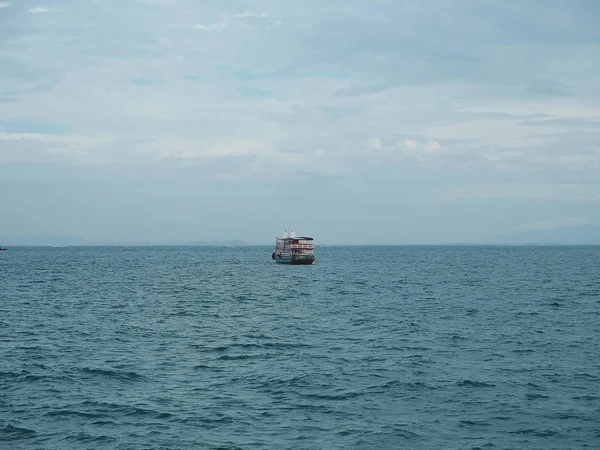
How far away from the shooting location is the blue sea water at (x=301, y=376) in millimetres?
22438

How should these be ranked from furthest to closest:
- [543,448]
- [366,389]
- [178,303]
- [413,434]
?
[178,303]
[366,389]
[413,434]
[543,448]

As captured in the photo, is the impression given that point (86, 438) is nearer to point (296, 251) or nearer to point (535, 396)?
point (535, 396)

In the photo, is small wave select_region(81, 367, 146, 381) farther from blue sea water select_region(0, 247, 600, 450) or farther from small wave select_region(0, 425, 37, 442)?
small wave select_region(0, 425, 37, 442)

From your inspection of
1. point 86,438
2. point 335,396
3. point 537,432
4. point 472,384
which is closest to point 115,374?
point 86,438

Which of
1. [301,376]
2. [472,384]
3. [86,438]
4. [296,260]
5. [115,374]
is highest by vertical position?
[296,260]

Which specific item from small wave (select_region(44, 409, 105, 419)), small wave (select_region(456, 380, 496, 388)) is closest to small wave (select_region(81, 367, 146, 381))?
small wave (select_region(44, 409, 105, 419))

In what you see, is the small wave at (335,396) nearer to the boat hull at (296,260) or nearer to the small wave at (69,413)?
the small wave at (69,413)

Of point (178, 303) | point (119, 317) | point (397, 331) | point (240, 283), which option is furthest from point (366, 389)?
point (240, 283)

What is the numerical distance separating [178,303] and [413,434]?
45.7 m

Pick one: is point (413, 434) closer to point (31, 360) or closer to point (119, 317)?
point (31, 360)

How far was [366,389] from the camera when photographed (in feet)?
Answer: 93.2

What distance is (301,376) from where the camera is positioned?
1219 inches

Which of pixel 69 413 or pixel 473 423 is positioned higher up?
pixel 473 423

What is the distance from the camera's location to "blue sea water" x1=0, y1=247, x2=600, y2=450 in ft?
73.6
